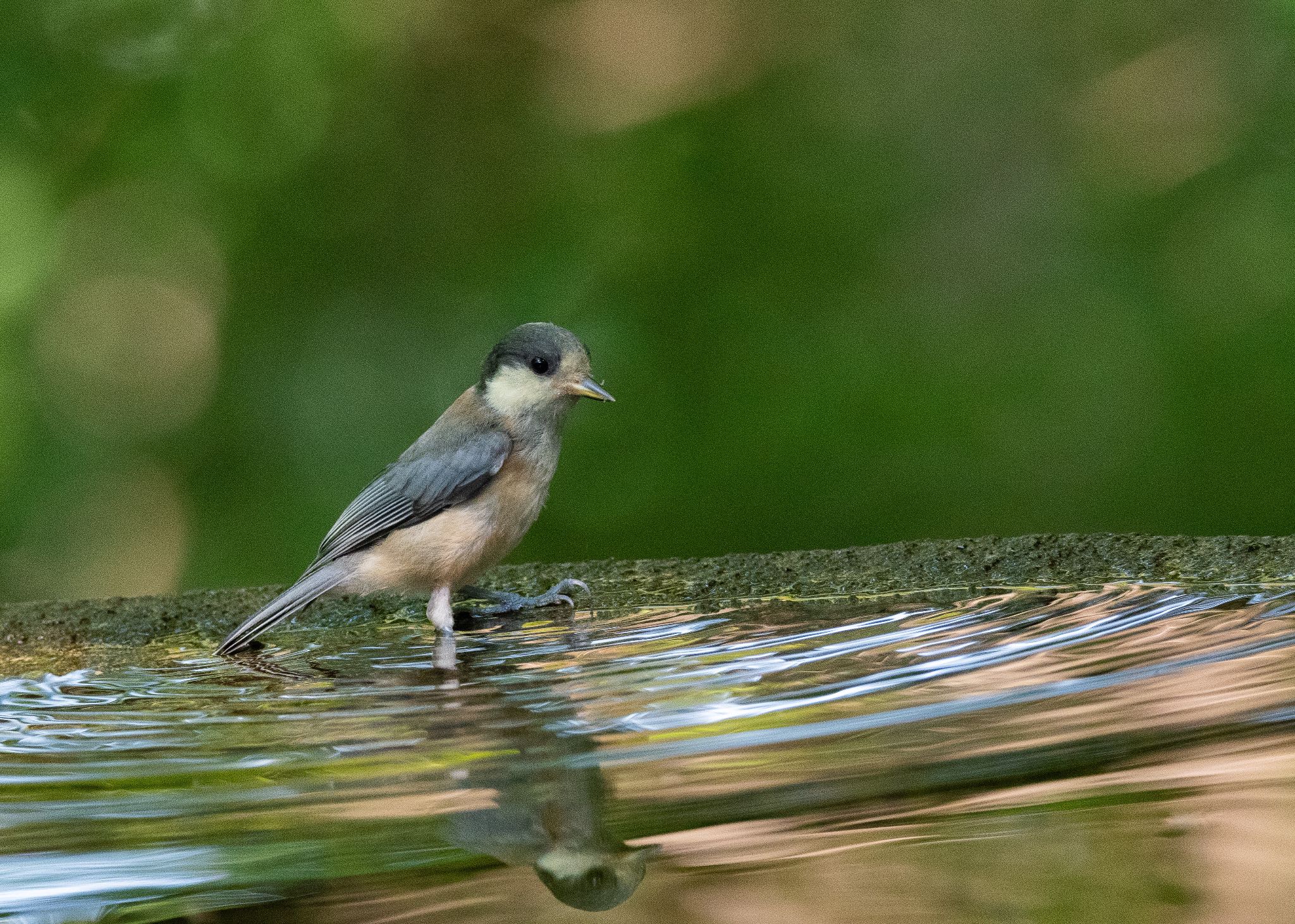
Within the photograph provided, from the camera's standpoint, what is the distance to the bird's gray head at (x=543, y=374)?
2.41 meters

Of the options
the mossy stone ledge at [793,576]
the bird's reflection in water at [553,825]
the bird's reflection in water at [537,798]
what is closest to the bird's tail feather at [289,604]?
the mossy stone ledge at [793,576]

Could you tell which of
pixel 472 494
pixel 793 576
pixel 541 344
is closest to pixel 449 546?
pixel 472 494

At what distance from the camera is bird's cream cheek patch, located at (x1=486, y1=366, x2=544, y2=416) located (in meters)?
2.43

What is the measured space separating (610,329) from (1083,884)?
2905 millimetres

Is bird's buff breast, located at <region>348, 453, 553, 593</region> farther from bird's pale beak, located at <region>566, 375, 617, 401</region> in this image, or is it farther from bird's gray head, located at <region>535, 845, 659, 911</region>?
bird's gray head, located at <region>535, 845, 659, 911</region>

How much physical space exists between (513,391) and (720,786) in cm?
168

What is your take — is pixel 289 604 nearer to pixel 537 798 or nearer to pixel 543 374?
pixel 543 374

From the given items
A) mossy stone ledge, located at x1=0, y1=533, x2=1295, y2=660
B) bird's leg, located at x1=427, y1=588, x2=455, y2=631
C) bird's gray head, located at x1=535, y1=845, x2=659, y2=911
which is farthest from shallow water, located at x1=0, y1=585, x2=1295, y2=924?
bird's leg, located at x1=427, y1=588, x2=455, y2=631

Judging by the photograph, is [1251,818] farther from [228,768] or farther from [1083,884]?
[228,768]

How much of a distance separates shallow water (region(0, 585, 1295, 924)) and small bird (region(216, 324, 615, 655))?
2.29 ft

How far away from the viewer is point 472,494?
7.67 ft

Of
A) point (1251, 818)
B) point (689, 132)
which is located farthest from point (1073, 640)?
point (689, 132)

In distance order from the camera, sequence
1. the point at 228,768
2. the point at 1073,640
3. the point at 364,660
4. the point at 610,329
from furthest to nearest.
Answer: the point at 610,329 < the point at 364,660 < the point at 1073,640 < the point at 228,768

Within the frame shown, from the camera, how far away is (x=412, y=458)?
96.3 inches
